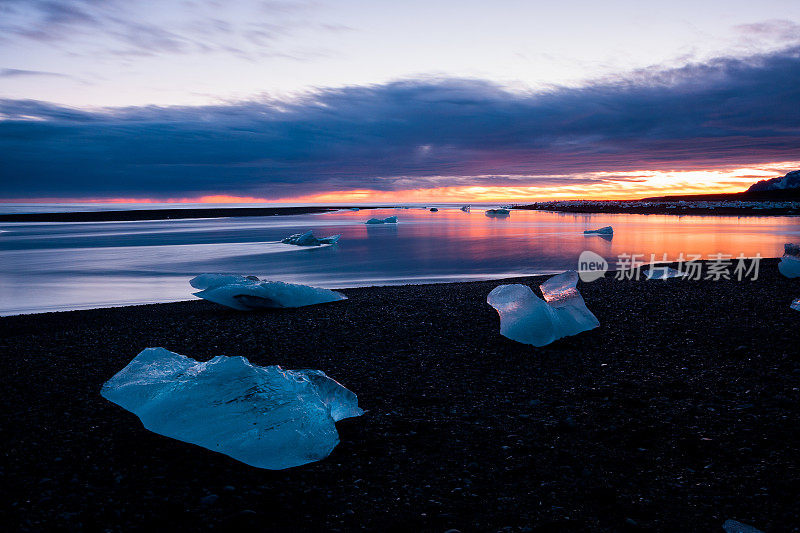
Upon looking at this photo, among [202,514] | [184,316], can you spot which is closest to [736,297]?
[202,514]

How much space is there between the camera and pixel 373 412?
4.19m

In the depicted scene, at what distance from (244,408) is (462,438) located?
62.4 inches

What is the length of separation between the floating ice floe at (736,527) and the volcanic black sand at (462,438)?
62 millimetres

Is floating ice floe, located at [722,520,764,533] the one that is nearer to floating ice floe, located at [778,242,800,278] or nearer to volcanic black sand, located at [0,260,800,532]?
volcanic black sand, located at [0,260,800,532]

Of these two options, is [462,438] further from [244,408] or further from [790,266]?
[790,266]

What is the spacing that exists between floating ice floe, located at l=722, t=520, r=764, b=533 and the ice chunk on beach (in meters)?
2.33

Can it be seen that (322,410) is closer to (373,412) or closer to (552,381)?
(373,412)

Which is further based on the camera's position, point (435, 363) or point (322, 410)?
point (435, 363)

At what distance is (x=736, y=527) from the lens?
2584mm

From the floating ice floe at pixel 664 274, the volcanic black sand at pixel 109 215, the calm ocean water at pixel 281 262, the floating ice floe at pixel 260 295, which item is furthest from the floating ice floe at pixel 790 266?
the volcanic black sand at pixel 109 215

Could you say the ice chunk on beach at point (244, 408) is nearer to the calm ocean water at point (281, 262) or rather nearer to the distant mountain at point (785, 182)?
the calm ocean water at point (281, 262)

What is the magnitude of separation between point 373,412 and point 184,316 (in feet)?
17.7

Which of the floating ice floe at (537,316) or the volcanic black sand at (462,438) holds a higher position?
the floating ice floe at (537,316)

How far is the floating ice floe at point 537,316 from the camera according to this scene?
5.88 metres
